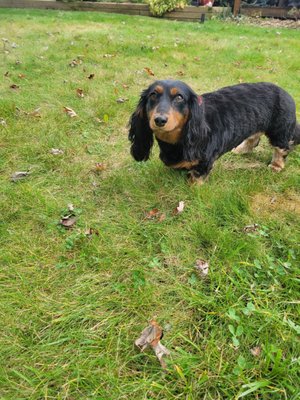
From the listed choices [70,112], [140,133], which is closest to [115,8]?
[70,112]

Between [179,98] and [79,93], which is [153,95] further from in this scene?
[79,93]

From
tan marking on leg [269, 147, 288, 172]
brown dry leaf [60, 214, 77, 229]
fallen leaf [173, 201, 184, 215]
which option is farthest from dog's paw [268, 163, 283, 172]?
brown dry leaf [60, 214, 77, 229]

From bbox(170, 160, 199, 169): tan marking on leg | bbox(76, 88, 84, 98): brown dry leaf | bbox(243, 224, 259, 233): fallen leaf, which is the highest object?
bbox(76, 88, 84, 98): brown dry leaf

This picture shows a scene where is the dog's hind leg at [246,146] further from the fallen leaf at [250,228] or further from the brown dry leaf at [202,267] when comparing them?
the brown dry leaf at [202,267]

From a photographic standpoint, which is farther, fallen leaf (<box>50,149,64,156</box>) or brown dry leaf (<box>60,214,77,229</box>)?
fallen leaf (<box>50,149,64,156</box>)

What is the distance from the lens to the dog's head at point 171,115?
7.53 feet

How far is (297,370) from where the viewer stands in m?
1.45

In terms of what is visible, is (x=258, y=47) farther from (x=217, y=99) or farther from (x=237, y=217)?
(x=237, y=217)

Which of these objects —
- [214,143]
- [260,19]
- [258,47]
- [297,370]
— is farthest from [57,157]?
[260,19]

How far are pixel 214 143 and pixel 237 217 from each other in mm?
728

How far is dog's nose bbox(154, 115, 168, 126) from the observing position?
7.23 feet

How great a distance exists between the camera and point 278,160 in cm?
313

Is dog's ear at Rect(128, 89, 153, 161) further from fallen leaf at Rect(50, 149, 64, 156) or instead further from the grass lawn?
fallen leaf at Rect(50, 149, 64, 156)

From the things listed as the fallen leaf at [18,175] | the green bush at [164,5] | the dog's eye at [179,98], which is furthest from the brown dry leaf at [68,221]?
the green bush at [164,5]
